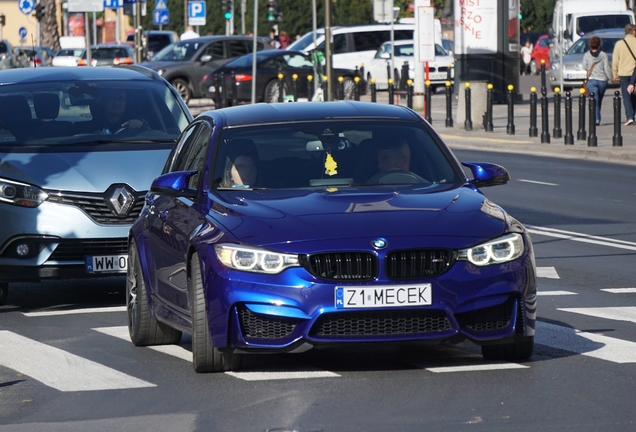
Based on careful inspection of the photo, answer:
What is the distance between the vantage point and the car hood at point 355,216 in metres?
7.50

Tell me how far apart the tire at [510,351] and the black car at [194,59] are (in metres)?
35.0

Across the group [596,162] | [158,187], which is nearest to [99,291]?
[158,187]

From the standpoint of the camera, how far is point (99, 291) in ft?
39.7

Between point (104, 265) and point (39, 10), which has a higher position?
point (39, 10)

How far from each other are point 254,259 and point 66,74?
216 inches

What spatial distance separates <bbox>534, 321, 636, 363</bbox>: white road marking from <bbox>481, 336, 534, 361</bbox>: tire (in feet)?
1.56

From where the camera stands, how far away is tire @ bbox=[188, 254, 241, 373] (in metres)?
7.73

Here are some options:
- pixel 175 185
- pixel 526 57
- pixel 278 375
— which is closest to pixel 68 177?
pixel 175 185

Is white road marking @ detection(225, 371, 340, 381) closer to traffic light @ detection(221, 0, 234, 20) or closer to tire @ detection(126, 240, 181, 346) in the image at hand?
tire @ detection(126, 240, 181, 346)

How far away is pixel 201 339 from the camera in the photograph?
7766mm

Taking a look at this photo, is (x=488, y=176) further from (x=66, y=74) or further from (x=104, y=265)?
(x=66, y=74)

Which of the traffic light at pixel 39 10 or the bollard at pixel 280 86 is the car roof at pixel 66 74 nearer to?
the bollard at pixel 280 86

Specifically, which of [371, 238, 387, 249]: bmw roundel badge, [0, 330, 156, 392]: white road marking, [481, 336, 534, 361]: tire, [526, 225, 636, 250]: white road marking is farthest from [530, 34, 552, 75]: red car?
[371, 238, 387, 249]: bmw roundel badge

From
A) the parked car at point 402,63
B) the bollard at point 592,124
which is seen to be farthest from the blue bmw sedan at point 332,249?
the parked car at point 402,63
